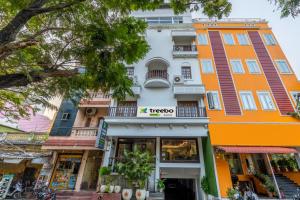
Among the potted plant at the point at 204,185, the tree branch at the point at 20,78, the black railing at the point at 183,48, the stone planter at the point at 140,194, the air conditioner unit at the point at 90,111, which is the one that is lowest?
the stone planter at the point at 140,194

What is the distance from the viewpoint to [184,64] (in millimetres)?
13969

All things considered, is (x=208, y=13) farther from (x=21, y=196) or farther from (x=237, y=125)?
(x=21, y=196)

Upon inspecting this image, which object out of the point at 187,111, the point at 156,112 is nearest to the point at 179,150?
the point at 187,111

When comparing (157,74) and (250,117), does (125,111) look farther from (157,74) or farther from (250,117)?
(250,117)

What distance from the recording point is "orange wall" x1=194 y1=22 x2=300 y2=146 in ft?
32.5

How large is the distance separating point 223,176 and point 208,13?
31.0ft

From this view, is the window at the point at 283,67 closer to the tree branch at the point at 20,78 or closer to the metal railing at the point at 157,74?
the metal railing at the point at 157,74

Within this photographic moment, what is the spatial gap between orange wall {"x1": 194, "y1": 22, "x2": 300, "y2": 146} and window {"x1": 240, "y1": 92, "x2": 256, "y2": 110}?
0.29 meters

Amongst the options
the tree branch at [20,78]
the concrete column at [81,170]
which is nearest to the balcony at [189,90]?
the concrete column at [81,170]

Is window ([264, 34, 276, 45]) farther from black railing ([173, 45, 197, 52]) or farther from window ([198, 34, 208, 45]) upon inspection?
black railing ([173, 45, 197, 52])

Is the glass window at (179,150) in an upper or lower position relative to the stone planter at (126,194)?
upper

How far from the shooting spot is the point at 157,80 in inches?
492

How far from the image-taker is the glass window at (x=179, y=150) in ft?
36.3

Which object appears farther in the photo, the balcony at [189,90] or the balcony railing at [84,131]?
the balcony at [189,90]
